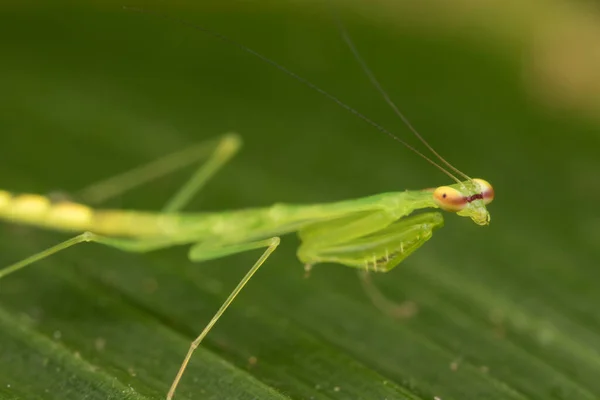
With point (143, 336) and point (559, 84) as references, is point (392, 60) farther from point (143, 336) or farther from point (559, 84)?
point (143, 336)

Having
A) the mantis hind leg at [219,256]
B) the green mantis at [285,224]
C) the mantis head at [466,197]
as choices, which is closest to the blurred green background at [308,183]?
the mantis hind leg at [219,256]

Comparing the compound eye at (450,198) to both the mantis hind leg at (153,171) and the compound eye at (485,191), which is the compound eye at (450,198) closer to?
the compound eye at (485,191)

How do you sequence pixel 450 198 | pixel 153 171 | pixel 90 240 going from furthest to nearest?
1. pixel 153 171
2. pixel 90 240
3. pixel 450 198

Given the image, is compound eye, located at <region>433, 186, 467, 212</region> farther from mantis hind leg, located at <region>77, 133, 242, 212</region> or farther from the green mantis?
mantis hind leg, located at <region>77, 133, 242, 212</region>

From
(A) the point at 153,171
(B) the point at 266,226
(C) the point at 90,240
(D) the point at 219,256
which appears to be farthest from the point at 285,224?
(A) the point at 153,171

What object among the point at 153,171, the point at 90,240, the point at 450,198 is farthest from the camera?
the point at 153,171

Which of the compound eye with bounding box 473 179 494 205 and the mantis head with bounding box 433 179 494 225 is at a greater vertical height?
the compound eye with bounding box 473 179 494 205

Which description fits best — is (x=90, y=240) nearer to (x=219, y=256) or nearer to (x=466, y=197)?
(x=219, y=256)

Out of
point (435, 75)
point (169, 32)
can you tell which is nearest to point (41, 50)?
point (169, 32)

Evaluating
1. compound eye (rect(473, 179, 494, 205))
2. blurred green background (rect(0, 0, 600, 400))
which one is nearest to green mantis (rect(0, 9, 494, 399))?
compound eye (rect(473, 179, 494, 205))
